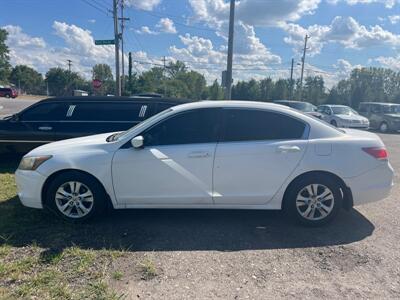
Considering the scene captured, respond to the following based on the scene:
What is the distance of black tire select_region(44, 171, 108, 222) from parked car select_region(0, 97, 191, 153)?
2932mm

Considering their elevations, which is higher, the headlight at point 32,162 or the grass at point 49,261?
the headlight at point 32,162

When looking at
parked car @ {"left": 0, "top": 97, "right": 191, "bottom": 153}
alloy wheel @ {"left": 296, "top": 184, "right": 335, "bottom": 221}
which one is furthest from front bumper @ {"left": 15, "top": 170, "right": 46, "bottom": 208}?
alloy wheel @ {"left": 296, "top": 184, "right": 335, "bottom": 221}

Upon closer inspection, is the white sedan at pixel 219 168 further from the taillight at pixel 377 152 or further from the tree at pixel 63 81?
the tree at pixel 63 81

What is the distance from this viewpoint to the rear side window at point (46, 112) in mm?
7250

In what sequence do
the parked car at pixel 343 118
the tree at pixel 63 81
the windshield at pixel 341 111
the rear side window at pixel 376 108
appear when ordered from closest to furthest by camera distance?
the parked car at pixel 343 118 → the windshield at pixel 341 111 → the rear side window at pixel 376 108 → the tree at pixel 63 81

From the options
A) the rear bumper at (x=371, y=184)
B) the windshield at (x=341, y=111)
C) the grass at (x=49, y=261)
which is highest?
the windshield at (x=341, y=111)

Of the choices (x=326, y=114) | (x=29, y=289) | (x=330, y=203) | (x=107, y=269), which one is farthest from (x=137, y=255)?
(x=326, y=114)

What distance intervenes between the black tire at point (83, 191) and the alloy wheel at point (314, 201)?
248 centimetres

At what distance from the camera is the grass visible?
9.68 ft

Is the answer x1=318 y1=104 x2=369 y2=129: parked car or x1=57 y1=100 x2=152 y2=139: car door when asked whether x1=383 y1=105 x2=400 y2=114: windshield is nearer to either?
x1=318 y1=104 x2=369 y2=129: parked car

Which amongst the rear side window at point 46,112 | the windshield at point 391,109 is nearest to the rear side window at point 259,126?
the rear side window at point 46,112

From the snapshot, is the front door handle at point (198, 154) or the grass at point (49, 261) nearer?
the grass at point (49, 261)

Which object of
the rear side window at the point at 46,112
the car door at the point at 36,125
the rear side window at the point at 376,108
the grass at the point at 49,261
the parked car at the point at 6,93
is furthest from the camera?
the parked car at the point at 6,93

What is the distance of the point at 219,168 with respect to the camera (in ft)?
13.9
